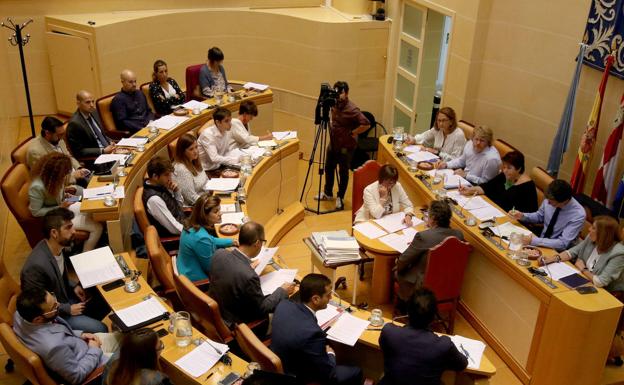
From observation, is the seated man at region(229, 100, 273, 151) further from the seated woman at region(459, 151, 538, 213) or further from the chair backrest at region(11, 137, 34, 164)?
the seated woman at region(459, 151, 538, 213)

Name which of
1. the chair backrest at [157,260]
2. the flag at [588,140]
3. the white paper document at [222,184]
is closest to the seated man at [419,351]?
the chair backrest at [157,260]

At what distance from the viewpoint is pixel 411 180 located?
655 centimetres

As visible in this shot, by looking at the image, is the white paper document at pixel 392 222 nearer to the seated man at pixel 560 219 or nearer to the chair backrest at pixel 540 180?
the seated man at pixel 560 219

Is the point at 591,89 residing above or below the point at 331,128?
above

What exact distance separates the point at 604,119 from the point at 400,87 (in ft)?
12.4

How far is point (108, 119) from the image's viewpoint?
24.3 ft

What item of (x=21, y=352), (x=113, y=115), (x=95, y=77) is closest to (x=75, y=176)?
(x=113, y=115)

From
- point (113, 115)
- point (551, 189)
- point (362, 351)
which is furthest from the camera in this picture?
point (113, 115)

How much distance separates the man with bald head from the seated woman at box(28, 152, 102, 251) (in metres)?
2.04

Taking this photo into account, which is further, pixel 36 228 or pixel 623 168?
pixel 623 168

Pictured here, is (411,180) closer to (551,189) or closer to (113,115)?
(551,189)

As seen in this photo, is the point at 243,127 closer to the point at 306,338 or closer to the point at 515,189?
the point at 515,189

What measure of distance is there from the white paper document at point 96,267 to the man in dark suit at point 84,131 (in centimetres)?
209

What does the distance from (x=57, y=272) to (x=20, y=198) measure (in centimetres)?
136
